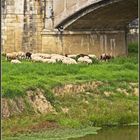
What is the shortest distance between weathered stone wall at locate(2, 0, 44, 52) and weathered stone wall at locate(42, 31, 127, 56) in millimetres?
416

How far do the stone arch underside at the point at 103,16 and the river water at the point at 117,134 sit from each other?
22.4ft

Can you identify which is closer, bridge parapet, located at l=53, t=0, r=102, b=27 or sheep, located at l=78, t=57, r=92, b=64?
sheep, located at l=78, t=57, r=92, b=64

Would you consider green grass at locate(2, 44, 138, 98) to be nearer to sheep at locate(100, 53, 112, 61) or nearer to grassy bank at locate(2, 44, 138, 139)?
Result: grassy bank at locate(2, 44, 138, 139)

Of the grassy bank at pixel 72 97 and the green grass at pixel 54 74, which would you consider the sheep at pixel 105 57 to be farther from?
the grassy bank at pixel 72 97

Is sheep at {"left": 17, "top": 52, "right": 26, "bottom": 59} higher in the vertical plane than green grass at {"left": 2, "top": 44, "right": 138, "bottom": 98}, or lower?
higher

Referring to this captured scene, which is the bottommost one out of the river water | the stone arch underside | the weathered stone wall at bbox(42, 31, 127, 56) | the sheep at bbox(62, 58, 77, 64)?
the river water

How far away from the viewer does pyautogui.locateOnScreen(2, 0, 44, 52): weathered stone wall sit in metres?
20.2

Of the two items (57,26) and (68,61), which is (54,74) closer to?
(68,61)

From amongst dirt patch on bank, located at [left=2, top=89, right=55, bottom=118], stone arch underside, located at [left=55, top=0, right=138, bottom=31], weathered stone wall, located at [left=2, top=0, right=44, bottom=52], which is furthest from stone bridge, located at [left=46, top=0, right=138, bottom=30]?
dirt patch on bank, located at [left=2, top=89, right=55, bottom=118]

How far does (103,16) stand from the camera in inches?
782

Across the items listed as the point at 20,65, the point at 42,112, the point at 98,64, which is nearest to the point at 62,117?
the point at 42,112

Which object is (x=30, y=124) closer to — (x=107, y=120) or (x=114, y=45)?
(x=107, y=120)

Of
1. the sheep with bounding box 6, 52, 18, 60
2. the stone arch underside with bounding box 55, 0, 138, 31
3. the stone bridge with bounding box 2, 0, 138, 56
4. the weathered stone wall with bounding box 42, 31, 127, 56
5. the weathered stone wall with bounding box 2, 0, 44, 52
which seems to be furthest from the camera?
the weathered stone wall with bounding box 42, 31, 127, 56

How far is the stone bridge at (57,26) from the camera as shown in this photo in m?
19.8
